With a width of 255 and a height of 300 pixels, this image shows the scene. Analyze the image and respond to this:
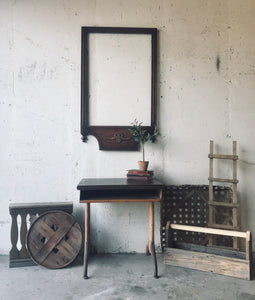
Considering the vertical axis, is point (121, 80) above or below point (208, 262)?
above

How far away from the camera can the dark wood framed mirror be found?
3.03 metres

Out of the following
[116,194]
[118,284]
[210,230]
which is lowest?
[118,284]

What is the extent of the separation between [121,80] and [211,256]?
2.11 meters

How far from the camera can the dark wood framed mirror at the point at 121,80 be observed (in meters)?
3.03

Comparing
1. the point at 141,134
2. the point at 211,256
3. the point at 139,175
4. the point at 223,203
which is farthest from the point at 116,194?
the point at 223,203

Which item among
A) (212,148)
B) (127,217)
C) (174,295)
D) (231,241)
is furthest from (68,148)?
(231,241)

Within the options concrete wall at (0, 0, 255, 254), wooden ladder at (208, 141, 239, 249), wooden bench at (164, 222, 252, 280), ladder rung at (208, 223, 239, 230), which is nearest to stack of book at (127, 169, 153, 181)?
concrete wall at (0, 0, 255, 254)

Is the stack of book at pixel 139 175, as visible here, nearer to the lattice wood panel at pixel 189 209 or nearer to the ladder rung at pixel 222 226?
the lattice wood panel at pixel 189 209

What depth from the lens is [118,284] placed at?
232 centimetres

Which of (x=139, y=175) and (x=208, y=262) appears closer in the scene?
(x=208, y=262)

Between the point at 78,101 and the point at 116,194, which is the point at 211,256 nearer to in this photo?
the point at 116,194

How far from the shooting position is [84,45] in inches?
118

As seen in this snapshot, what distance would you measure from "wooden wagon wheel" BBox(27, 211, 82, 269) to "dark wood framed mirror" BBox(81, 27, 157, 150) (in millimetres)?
970

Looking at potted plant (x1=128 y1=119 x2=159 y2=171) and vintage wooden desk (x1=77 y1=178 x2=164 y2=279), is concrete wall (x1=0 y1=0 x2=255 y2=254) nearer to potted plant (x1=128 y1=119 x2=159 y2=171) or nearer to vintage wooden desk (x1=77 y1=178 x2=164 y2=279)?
potted plant (x1=128 y1=119 x2=159 y2=171)
